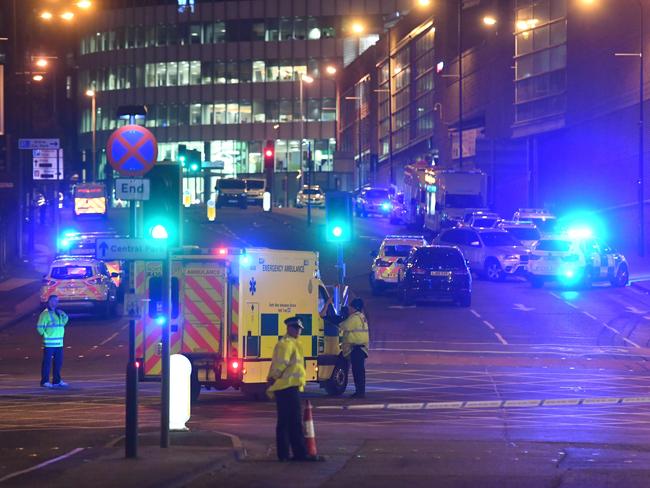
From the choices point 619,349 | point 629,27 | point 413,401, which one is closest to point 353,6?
point 629,27

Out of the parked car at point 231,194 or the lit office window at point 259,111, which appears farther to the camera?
the lit office window at point 259,111

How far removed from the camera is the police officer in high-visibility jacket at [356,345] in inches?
917

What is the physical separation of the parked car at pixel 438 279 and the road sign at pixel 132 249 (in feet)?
85.2

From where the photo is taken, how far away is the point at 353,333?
78.5ft

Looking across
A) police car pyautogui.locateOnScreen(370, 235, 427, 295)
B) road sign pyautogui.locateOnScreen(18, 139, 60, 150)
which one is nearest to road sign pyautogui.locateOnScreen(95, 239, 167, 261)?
police car pyautogui.locateOnScreen(370, 235, 427, 295)

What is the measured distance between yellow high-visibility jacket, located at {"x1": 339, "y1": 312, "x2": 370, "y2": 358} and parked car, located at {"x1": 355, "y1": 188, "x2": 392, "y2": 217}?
6237 cm

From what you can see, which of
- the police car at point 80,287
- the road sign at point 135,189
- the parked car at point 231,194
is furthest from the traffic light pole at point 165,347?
the parked car at point 231,194

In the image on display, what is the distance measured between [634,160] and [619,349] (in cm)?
3653

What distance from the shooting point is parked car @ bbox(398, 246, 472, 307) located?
4019cm

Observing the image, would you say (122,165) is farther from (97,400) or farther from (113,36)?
(113,36)

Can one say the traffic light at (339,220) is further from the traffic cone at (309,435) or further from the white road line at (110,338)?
the traffic cone at (309,435)

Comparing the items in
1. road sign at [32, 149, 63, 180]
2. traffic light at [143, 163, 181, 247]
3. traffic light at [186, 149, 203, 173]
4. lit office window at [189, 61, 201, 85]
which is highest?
lit office window at [189, 61, 201, 85]

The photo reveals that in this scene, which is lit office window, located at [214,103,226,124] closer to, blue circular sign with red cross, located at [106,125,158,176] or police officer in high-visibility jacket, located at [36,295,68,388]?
police officer in high-visibility jacket, located at [36,295,68,388]

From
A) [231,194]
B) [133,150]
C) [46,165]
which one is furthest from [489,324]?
[231,194]
